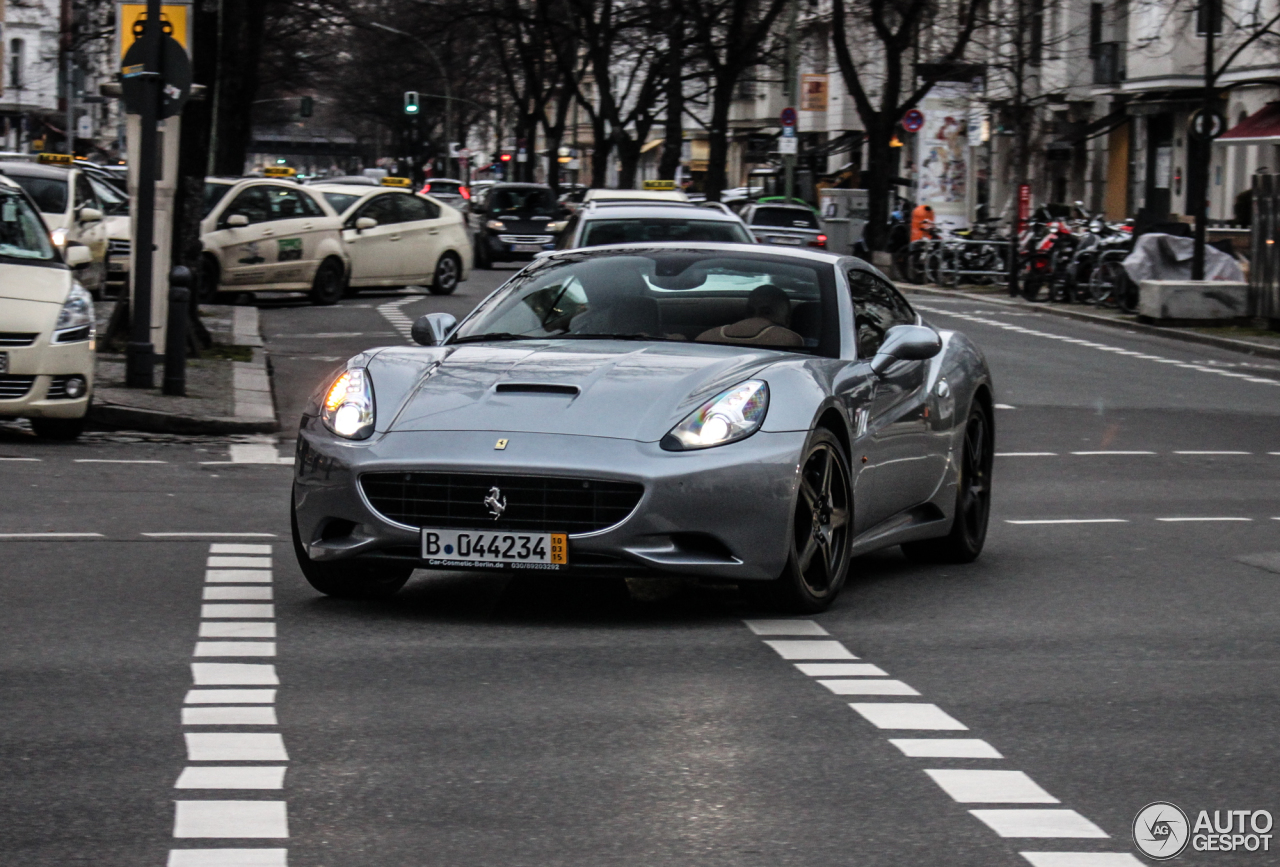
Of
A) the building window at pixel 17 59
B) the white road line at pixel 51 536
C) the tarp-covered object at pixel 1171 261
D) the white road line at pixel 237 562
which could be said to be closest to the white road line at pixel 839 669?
the white road line at pixel 237 562

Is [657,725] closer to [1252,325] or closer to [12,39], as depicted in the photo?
[1252,325]

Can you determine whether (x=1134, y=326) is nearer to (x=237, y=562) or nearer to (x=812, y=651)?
(x=237, y=562)

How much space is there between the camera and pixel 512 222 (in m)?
45.4

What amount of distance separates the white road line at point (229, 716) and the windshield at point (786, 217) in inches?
1352

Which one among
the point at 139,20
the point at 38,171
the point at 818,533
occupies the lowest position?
the point at 818,533

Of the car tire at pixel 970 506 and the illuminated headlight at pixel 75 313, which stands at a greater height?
the illuminated headlight at pixel 75 313

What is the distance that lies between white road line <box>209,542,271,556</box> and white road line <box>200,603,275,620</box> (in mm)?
1363

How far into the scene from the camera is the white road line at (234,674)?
6453mm

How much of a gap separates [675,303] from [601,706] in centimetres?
279

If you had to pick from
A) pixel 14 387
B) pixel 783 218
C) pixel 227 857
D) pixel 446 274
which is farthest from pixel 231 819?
pixel 783 218

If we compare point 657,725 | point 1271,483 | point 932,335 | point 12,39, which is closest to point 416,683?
point 657,725

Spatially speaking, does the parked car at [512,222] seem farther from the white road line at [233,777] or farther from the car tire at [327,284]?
the white road line at [233,777]

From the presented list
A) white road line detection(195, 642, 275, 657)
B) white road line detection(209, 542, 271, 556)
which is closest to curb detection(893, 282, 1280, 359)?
white road line detection(209, 542, 271, 556)

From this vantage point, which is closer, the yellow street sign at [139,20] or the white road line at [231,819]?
the white road line at [231,819]
